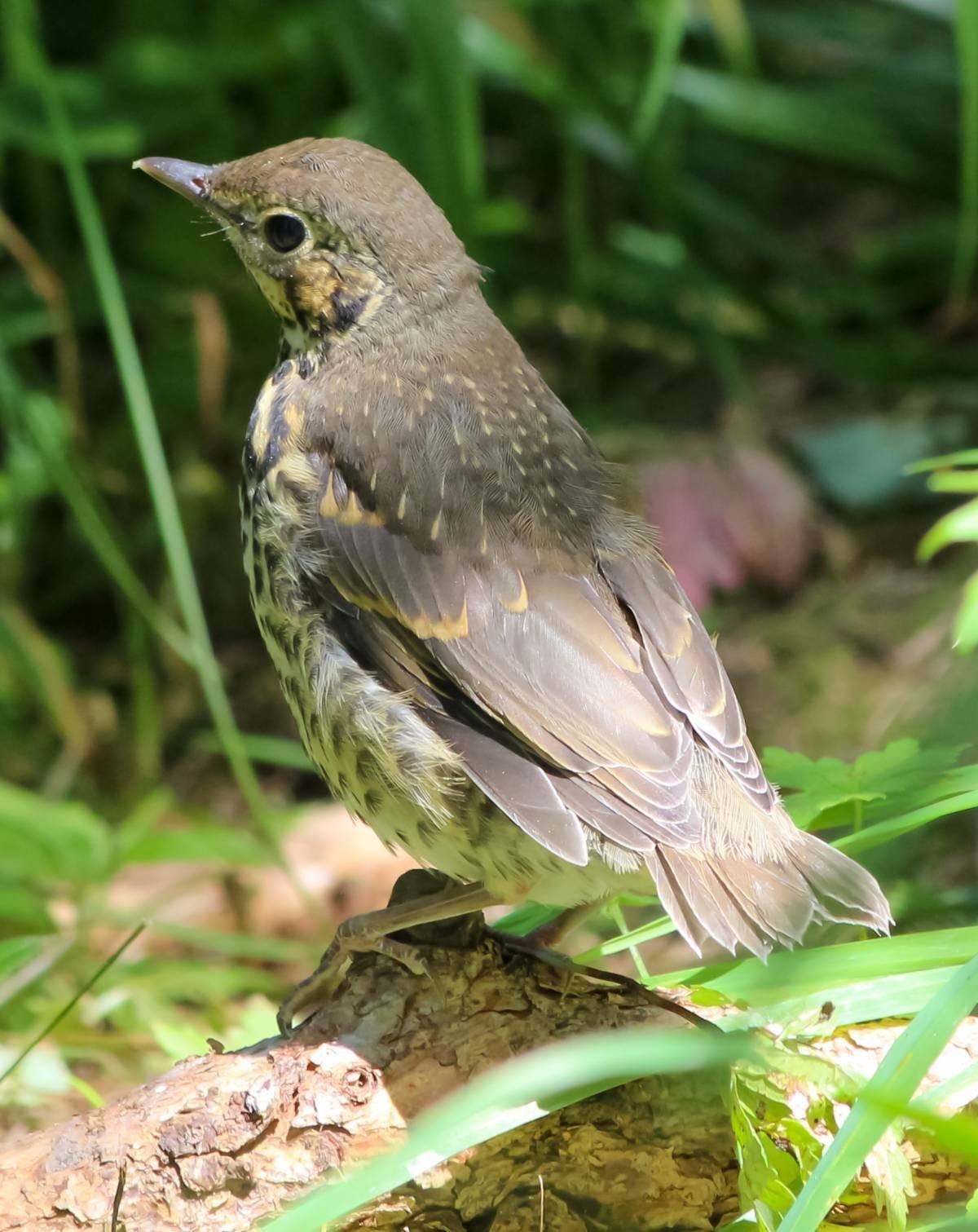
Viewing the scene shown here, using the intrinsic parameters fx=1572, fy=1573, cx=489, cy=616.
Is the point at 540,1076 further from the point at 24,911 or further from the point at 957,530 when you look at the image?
the point at 24,911

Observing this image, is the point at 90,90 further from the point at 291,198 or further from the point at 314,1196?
the point at 314,1196

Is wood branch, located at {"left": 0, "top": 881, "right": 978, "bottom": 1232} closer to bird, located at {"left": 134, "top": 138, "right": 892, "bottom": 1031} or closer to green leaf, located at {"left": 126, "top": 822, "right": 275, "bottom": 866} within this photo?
bird, located at {"left": 134, "top": 138, "right": 892, "bottom": 1031}

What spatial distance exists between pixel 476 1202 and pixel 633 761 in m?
0.60

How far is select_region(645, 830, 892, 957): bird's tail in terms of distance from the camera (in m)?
1.97

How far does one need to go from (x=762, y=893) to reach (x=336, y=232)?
1.32 meters

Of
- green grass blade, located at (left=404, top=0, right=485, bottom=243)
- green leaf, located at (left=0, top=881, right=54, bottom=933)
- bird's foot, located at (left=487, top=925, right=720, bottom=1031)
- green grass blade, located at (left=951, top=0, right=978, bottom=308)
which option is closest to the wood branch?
bird's foot, located at (left=487, top=925, right=720, bottom=1031)

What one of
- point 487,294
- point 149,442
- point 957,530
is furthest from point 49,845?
point 957,530

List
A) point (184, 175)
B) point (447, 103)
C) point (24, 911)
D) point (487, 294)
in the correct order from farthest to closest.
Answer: point (487, 294) → point (447, 103) → point (24, 911) → point (184, 175)

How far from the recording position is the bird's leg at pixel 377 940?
7.11 feet

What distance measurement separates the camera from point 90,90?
4.40 metres

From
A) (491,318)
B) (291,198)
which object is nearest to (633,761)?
(491,318)

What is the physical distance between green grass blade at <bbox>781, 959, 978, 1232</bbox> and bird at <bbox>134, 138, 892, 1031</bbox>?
0.26 meters

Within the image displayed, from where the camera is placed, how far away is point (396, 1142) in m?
1.96

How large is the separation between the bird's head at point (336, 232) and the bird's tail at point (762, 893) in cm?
112
